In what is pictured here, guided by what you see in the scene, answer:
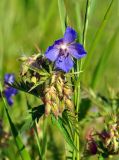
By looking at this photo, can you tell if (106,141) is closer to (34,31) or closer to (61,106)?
(61,106)

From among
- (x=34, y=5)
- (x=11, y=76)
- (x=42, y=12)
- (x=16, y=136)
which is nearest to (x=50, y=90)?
(x=16, y=136)

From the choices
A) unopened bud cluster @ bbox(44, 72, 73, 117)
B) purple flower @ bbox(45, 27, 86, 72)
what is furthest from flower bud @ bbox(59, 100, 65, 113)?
purple flower @ bbox(45, 27, 86, 72)

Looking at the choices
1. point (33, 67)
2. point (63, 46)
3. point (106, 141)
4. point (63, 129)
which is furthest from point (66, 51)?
point (106, 141)

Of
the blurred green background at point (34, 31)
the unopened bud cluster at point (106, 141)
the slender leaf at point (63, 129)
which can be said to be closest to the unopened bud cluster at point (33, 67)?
the slender leaf at point (63, 129)

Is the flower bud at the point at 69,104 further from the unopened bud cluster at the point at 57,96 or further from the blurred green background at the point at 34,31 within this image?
the blurred green background at the point at 34,31

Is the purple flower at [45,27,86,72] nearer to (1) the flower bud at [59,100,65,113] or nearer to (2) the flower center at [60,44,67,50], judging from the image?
(2) the flower center at [60,44,67,50]

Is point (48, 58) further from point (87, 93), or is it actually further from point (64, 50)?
point (87, 93)
